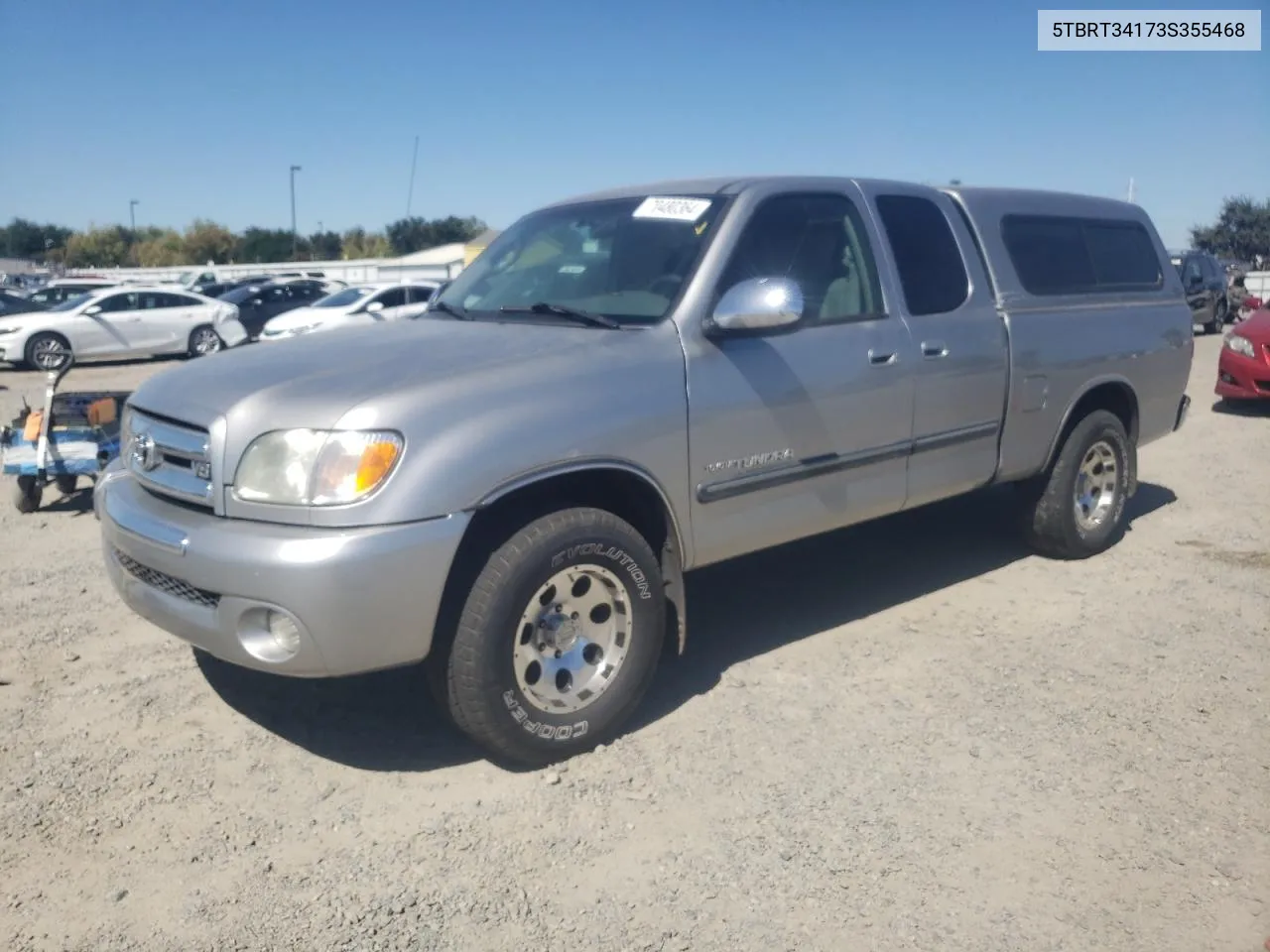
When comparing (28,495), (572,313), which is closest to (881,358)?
(572,313)

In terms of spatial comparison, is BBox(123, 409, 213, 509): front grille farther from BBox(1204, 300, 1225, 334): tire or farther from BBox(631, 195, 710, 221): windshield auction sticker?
BBox(1204, 300, 1225, 334): tire

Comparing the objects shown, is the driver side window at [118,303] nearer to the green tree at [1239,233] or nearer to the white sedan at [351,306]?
the white sedan at [351,306]

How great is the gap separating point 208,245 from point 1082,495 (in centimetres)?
8449

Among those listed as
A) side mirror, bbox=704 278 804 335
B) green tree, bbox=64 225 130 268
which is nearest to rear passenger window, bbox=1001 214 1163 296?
side mirror, bbox=704 278 804 335

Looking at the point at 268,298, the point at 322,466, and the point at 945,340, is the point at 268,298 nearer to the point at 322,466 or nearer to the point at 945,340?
the point at 945,340

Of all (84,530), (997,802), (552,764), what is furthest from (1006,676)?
(84,530)

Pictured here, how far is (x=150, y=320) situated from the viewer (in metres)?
20.4

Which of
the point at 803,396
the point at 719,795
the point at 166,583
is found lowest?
the point at 719,795

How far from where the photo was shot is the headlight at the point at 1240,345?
1150cm

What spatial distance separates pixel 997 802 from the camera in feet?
11.3

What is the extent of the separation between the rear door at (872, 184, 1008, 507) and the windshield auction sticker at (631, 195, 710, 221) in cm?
92

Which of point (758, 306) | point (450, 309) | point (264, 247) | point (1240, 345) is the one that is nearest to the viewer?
point (758, 306)

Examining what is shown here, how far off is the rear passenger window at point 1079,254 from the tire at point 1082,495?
2.45 ft

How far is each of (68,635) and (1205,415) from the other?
10994 mm
